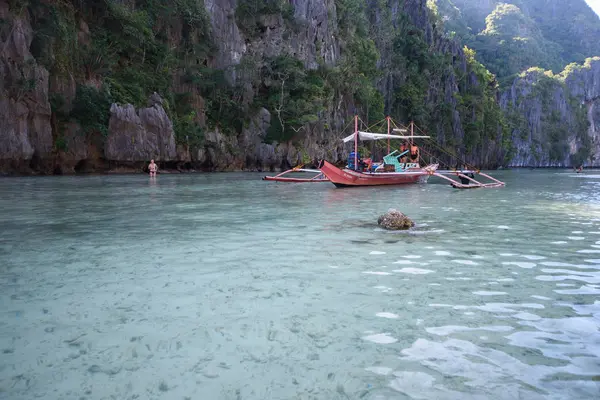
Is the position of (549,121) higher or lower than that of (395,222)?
higher

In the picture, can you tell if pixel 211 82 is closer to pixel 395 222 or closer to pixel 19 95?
pixel 19 95

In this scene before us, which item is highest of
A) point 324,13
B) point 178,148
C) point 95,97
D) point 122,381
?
point 324,13

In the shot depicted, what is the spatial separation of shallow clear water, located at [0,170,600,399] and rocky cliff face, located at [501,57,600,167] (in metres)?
114

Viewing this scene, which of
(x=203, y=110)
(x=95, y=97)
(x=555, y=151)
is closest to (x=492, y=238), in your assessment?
(x=95, y=97)

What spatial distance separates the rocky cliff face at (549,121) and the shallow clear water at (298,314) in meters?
114

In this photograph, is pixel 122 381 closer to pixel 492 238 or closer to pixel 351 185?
pixel 492 238

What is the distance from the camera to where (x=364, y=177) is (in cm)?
2561

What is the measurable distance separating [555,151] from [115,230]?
128883 millimetres

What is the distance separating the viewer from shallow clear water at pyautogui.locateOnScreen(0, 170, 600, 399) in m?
3.21

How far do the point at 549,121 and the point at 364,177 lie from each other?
113m

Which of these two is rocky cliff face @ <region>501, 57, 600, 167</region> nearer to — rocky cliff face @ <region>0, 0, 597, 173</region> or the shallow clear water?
rocky cliff face @ <region>0, 0, 597, 173</region>

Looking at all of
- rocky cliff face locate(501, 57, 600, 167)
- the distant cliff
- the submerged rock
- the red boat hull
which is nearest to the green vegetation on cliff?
rocky cliff face locate(501, 57, 600, 167)

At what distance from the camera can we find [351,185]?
2548 cm

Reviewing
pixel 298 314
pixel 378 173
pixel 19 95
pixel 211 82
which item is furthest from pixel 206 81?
pixel 298 314
